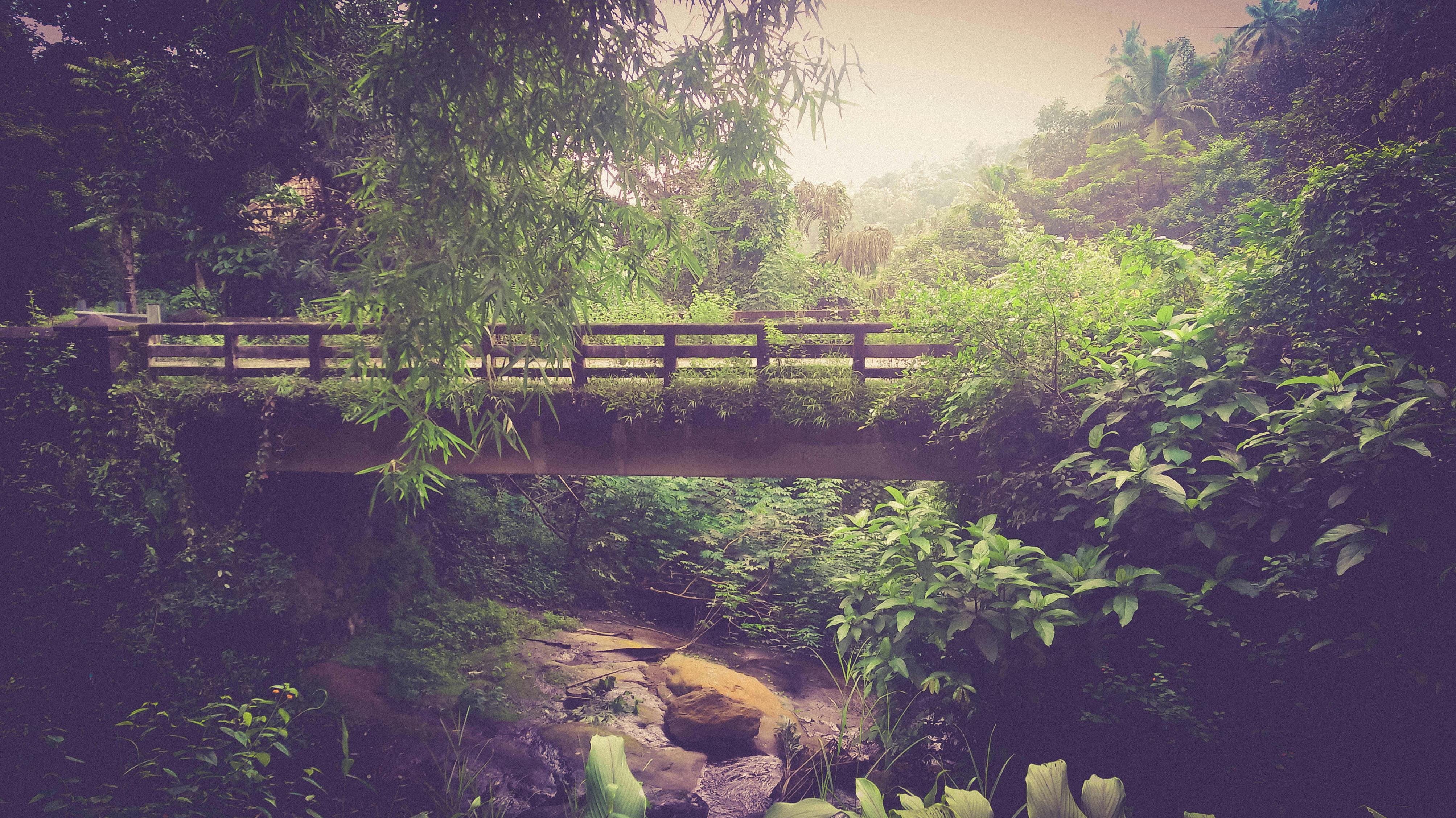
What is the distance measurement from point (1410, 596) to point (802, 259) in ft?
40.3

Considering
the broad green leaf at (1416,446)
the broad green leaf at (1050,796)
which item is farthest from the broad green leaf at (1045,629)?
the broad green leaf at (1416,446)

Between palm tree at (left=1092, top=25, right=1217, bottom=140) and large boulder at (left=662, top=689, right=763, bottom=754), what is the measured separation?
2507 centimetres

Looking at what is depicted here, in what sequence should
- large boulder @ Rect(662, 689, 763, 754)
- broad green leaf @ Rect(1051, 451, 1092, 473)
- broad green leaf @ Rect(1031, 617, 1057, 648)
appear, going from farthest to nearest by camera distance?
large boulder @ Rect(662, 689, 763, 754) < broad green leaf @ Rect(1051, 451, 1092, 473) < broad green leaf @ Rect(1031, 617, 1057, 648)

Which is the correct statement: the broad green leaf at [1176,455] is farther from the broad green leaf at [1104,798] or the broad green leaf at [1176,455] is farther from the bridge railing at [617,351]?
the broad green leaf at [1104,798]

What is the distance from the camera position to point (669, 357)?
625cm

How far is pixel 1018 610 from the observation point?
416 cm

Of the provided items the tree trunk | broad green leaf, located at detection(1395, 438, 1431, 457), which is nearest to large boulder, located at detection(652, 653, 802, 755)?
broad green leaf, located at detection(1395, 438, 1431, 457)

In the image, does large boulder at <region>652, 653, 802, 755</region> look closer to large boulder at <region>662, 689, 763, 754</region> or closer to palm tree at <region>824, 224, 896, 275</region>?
large boulder at <region>662, 689, 763, 754</region>

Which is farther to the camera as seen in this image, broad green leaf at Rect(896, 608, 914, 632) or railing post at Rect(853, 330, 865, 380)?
railing post at Rect(853, 330, 865, 380)

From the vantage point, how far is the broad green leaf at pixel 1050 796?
2.47 meters

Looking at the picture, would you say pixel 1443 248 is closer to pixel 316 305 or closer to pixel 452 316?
pixel 452 316

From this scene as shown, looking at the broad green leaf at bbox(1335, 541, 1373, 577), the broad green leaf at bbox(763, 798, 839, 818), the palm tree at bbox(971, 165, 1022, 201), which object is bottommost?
the broad green leaf at bbox(763, 798, 839, 818)

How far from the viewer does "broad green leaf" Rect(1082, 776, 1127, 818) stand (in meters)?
2.45

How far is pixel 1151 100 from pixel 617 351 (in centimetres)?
2679
